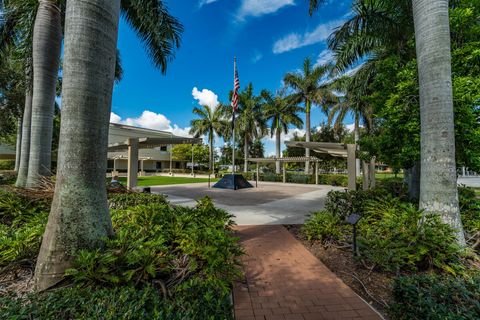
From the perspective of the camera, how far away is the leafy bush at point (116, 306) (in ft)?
5.64

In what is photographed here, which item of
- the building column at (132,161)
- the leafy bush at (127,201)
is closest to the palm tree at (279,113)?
the building column at (132,161)

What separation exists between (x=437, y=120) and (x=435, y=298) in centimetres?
302

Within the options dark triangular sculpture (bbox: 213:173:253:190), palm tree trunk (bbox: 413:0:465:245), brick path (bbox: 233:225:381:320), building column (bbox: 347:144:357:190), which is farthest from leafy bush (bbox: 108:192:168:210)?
dark triangular sculpture (bbox: 213:173:253:190)

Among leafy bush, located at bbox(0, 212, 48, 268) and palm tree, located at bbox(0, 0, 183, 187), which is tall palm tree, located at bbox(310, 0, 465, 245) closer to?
leafy bush, located at bbox(0, 212, 48, 268)

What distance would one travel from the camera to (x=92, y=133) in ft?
8.79

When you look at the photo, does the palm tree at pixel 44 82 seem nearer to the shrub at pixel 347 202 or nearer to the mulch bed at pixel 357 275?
the mulch bed at pixel 357 275

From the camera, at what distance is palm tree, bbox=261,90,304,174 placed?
1050 inches

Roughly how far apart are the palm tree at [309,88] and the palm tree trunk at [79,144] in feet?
74.1

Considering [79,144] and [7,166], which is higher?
[7,166]

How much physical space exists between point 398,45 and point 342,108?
1627cm

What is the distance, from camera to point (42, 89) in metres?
6.59

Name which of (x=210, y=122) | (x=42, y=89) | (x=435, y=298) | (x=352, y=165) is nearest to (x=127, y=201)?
(x=42, y=89)

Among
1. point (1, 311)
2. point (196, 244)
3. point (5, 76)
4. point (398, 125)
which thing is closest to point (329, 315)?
point (196, 244)

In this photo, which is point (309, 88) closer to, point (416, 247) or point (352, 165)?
point (352, 165)
